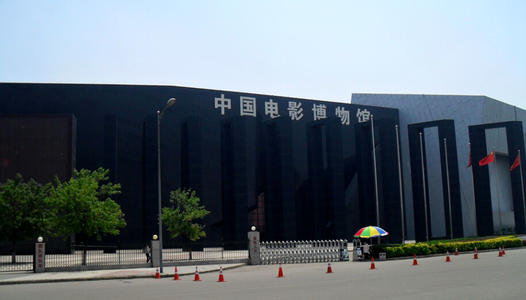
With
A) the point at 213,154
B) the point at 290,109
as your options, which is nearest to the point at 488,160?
the point at 290,109

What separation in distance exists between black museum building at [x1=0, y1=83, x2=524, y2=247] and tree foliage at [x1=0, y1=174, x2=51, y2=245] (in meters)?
9.68

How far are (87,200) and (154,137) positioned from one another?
65.5ft

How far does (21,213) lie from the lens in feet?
134

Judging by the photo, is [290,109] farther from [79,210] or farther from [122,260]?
[79,210]

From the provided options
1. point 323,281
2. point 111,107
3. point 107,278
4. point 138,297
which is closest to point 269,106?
point 111,107

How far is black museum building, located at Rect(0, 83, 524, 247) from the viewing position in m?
52.0

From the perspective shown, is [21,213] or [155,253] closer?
[155,253]

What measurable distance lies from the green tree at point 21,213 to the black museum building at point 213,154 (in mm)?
9692

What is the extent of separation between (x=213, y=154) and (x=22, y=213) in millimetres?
24548

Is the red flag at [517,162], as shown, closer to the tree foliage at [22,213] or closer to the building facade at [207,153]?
the building facade at [207,153]

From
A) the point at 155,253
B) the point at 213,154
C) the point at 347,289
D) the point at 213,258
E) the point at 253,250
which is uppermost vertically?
the point at 213,154

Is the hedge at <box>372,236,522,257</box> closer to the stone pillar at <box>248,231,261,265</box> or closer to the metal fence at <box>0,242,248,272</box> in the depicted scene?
the stone pillar at <box>248,231,261,265</box>

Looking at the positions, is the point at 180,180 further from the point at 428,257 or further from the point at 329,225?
the point at 428,257

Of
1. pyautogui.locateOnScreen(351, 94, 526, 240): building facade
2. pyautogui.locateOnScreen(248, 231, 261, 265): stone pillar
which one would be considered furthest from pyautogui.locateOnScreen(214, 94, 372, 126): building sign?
pyautogui.locateOnScreen(248, 231, 261, 265): stone pillar
